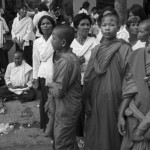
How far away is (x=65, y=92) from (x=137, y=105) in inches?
37.0

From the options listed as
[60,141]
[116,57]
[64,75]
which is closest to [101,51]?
[116,57]

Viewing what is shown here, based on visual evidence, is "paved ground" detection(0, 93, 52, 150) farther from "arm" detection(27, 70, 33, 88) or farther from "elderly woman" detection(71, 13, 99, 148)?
"elderly woman" detection(71, 13, 99, 148)

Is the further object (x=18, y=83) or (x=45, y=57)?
(x=18, y=83)

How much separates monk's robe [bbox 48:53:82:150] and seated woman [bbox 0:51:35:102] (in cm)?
203

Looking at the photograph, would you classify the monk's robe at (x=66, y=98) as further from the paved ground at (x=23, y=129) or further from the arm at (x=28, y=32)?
the arm at (x=28, y=32)

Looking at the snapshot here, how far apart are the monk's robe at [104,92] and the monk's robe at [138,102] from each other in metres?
0.60

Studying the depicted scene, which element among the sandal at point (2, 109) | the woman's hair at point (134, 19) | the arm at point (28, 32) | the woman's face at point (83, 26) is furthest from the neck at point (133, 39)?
the arm at point (28, 32)

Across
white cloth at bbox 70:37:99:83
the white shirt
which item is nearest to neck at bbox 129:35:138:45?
white cloth at bbox 70:37:99:83

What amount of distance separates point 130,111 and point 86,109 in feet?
3.09

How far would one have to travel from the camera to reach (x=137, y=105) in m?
2.34

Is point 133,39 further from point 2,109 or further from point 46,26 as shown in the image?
point 2,109

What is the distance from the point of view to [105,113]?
3148mm

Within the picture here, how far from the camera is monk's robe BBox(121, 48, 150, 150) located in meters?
2.25

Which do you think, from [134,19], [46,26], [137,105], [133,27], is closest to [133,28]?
[133,27]
